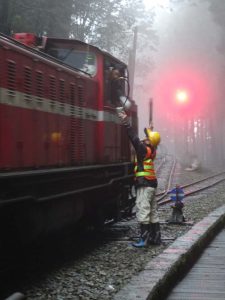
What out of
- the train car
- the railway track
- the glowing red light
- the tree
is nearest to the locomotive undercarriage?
the train car

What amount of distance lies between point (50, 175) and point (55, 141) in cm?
78

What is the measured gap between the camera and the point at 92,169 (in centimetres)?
825

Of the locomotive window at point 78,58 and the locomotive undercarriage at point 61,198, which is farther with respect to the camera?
the locomotive window at point 78,58

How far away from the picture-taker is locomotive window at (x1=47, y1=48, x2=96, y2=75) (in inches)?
354

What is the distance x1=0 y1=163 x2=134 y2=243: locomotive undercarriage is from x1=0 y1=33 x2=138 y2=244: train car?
11 mm

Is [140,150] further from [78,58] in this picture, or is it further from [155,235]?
[78,58]

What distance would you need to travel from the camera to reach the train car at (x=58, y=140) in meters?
5.93

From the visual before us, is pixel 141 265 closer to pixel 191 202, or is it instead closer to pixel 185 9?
pixel 191 202

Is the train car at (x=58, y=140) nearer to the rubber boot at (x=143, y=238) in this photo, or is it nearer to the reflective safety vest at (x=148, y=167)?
the reflective safety vest at (x=148, y=167)

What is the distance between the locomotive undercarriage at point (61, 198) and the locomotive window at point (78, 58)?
171cm

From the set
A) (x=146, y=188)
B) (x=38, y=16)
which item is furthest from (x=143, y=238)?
(x=38, y=16)

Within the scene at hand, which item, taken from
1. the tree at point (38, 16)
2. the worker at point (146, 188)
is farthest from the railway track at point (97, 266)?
the tree at point (38, 16)

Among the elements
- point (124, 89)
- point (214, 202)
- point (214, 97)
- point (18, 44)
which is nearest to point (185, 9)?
point (214, 97)

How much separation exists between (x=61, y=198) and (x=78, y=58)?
118 inches
